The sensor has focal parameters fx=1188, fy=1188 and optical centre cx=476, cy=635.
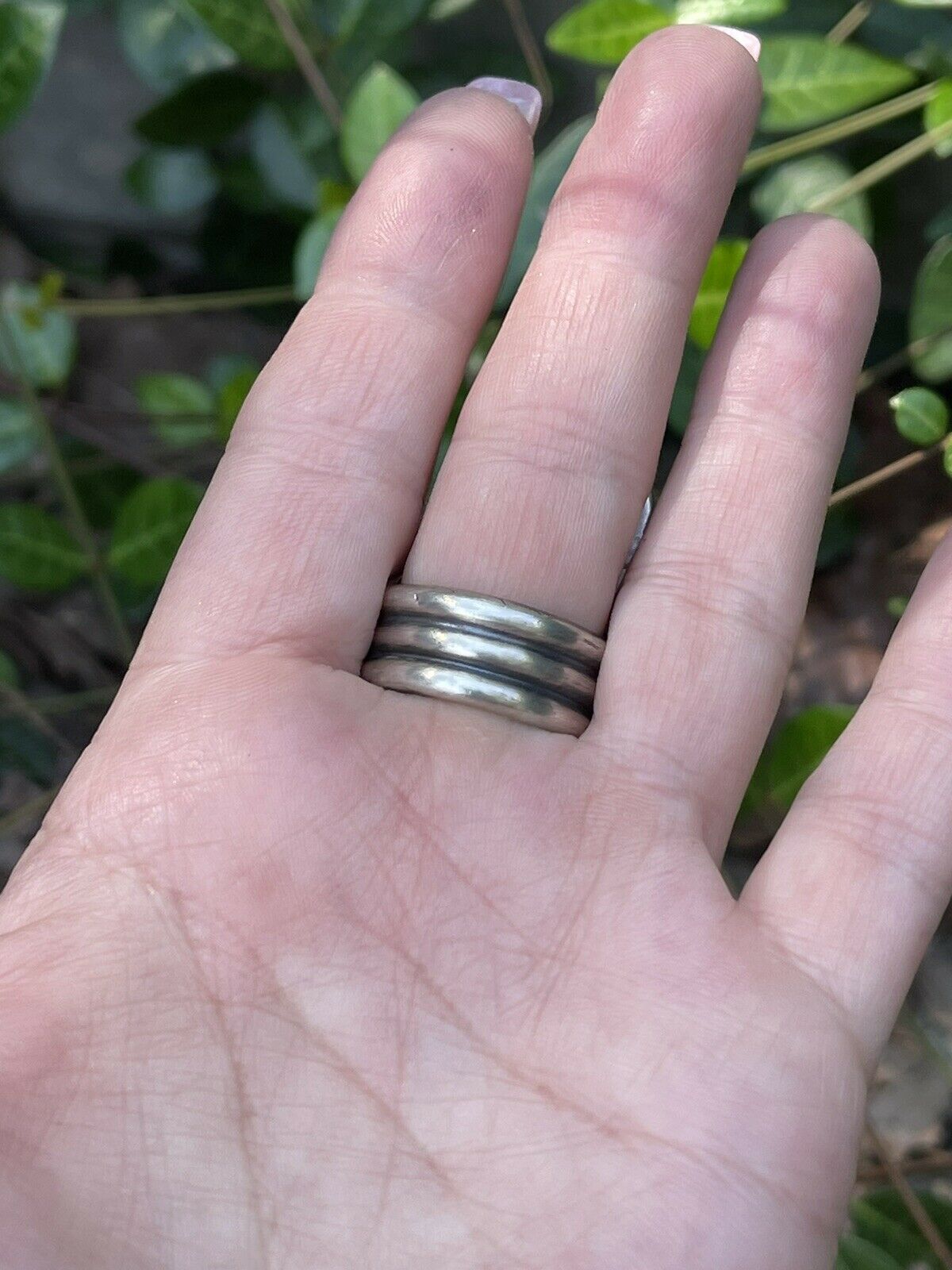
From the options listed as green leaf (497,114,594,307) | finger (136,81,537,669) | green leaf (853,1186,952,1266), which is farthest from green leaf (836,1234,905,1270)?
green leaf (497,114,594,307)

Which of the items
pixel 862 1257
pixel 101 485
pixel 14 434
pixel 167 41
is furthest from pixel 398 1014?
pixel 167 41

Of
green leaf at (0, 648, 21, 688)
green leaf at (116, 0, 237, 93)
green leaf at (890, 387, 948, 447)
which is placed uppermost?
green leaf at (116, 0, 237, 93)

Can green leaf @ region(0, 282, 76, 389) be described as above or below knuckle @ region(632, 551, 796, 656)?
above

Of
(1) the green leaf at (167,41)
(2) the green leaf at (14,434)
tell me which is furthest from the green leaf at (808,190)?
(2) the green leaf at (14,434)

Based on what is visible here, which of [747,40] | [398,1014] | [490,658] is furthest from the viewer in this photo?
[747,40]

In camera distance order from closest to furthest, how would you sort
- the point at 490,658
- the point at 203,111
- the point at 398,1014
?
the point at 398,1014, the point at 490,658, the point at 203,111

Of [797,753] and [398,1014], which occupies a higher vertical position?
[797,753]

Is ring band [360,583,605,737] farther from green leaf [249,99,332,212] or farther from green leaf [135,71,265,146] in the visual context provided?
green leaf [135,71,265,146]

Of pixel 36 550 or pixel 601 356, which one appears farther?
pixel 36 550

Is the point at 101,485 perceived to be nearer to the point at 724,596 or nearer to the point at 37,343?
the point at 37,343
